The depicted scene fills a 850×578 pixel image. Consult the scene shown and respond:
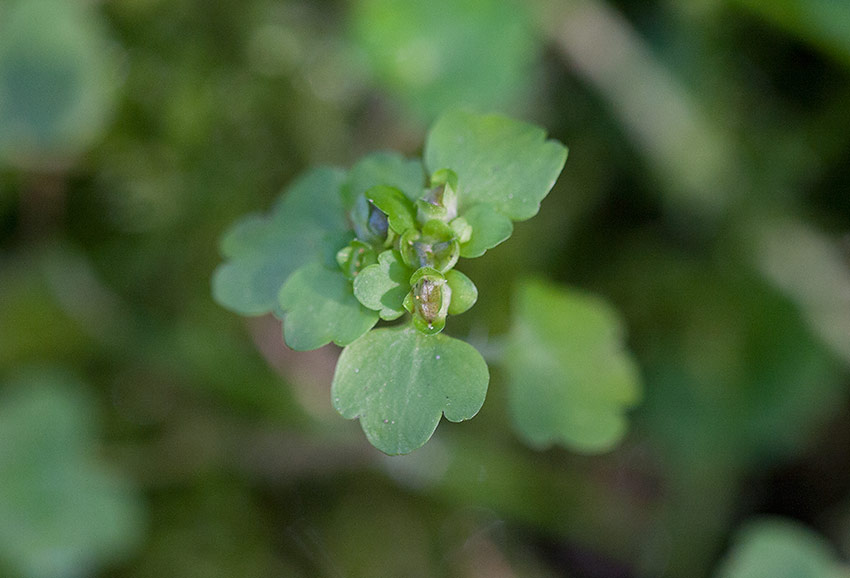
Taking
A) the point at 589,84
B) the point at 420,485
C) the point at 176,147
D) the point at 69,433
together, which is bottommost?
the point at 69,433

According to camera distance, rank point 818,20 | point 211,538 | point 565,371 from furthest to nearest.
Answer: point 211,538
point 818,20
point 565,371

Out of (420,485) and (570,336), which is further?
(420,485)

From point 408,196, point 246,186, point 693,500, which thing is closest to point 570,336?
point 408,196

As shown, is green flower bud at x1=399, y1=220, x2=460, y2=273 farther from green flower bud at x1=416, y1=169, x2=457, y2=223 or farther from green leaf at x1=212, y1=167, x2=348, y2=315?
green leaf at x1=212, y1=167, x2=348, y2=315

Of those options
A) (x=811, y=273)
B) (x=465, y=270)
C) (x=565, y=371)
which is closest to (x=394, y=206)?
(x=565, y=371)

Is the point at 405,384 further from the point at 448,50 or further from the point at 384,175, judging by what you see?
the point at 448,50

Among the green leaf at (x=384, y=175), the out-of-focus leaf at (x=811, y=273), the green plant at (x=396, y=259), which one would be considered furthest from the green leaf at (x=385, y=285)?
the out-of-focus leaf at (x=811, y=273)

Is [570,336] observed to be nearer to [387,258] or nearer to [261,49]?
[387,258]
